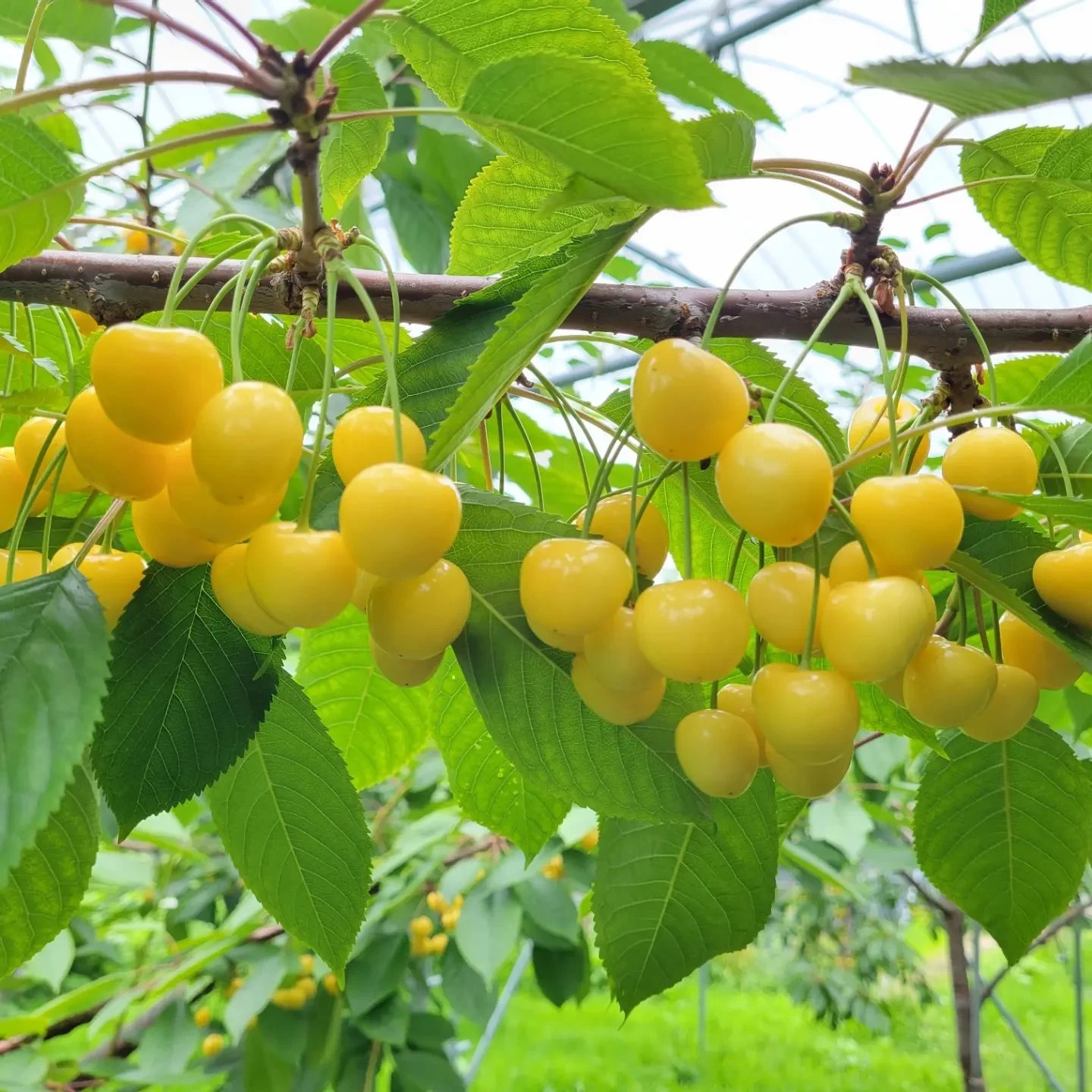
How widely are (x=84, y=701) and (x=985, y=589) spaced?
0.57 metres

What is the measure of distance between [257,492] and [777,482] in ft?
0.95

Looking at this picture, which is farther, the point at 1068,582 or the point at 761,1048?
the point at 761,1048

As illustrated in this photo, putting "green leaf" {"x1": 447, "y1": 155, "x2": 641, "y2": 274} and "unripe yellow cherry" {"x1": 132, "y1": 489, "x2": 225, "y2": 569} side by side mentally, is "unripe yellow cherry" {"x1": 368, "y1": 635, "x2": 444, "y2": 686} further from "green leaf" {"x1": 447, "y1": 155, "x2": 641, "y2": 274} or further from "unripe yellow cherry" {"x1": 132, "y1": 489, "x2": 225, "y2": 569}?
"green leaf" {"x1": 447, "y1": 155, "x2": 641, "y2": 274}

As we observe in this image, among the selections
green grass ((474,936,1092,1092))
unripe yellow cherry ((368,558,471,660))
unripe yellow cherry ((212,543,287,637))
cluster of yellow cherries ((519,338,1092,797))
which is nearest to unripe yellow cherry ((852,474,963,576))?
cluster of yellow cherries ((519,338,1092,797))

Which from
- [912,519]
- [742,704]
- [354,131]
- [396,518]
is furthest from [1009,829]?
[354,131]

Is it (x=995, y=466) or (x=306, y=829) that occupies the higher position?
(x=995, y=466)

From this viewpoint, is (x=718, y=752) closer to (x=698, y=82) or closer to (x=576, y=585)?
(x=576, y=585)

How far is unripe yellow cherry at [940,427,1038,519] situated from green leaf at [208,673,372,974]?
1.78 ft

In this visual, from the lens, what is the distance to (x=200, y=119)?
5.73 ft

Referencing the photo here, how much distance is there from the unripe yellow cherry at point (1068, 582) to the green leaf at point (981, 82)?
0.29m

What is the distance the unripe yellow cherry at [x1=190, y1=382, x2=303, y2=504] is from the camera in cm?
50

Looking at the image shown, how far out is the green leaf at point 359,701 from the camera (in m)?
1.01

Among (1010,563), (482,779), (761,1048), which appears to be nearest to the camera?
(1010,563)

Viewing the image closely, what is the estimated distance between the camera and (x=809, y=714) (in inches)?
22.5
